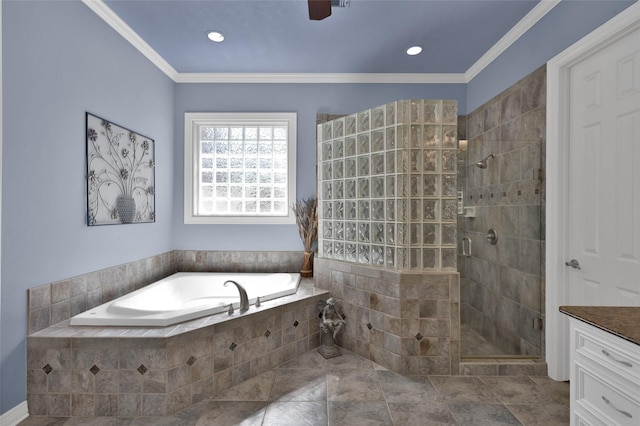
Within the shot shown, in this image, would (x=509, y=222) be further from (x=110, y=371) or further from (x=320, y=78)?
(x=110, y=371)

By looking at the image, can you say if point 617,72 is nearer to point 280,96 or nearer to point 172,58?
point 280,96

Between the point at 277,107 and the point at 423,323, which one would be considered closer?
the point at 423,323

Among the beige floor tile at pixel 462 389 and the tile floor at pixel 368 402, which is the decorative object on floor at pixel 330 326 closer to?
the tile floor at pixel 368 402

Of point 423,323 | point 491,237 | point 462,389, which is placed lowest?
point 462,389

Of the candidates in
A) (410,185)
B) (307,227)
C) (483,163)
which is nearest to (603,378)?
(410,185)

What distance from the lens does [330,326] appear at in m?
2.32

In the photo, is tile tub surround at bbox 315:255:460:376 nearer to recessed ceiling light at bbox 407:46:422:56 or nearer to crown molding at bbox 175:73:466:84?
recessed ceiling light at bbox 407:46:422:56

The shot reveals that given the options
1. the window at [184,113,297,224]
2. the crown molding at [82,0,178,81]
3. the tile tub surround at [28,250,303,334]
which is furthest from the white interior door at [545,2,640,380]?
the crown molding at [82,0,178,81]

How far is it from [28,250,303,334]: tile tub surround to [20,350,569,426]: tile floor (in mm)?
584

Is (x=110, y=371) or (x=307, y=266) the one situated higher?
(x=307, y=266)

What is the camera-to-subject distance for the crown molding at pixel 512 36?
6.68 feet

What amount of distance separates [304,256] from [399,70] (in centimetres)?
209

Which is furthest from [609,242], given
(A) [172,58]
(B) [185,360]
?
(A) [172,58]

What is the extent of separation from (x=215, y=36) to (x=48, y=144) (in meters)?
1.43
